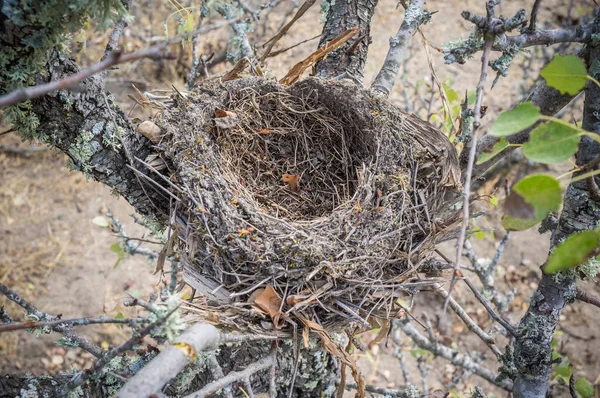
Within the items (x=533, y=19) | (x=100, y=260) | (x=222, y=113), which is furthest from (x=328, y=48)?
(x=100, y=260)

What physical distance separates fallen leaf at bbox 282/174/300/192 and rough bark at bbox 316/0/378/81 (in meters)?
0.39

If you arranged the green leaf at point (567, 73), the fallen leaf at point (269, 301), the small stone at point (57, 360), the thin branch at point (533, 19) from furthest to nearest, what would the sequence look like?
the small stone at point (57, 360)
the fallen leaf at point (269, 301)
the thin branch at point (533, 19)
the green leaf at point (567, 73)

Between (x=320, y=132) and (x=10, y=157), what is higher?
(x=320, y=132)

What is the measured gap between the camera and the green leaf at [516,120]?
0.70 metres

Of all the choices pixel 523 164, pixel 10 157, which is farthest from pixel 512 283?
pixel 10 157

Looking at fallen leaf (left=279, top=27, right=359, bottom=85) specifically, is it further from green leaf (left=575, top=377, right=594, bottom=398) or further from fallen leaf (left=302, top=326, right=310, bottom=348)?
green leaf (left=575, top=377, right=594, bottom=398)

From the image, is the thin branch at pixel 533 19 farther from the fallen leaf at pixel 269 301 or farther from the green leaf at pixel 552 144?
the fallen leaf at pixel 269 301

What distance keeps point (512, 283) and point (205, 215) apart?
9.90ft

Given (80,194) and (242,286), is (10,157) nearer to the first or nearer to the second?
(80,194)

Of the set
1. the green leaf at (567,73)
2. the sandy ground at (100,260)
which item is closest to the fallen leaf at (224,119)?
the green leaf at (567,73)

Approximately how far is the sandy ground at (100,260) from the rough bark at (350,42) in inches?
55.2

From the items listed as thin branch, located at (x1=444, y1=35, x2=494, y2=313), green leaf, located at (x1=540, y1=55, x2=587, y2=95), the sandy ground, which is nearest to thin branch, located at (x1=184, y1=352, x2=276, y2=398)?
thin branch, located at (x1=444, y1=35, x2=494, y2=313)

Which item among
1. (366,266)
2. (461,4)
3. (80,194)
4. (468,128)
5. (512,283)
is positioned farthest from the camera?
(461,4)

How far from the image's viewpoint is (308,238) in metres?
1.44
